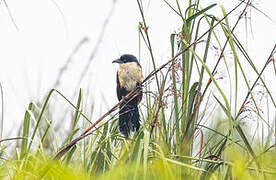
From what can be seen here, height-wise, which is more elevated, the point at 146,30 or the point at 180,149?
the point at 146,30

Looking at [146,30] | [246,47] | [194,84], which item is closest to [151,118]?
[194,84]

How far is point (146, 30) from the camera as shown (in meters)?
1.62

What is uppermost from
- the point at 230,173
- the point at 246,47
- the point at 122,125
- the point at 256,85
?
the point at 246,47

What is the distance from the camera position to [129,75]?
10.3 feet

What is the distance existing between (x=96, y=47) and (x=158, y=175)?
3.90 feet

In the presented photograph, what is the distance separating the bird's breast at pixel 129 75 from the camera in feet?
10.3

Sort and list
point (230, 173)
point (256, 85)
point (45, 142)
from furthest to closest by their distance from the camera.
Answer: point (45, 142) < point (256, 85) < point (230, 173)

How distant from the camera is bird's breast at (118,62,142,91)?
313 cm

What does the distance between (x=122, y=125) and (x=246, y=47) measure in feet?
2.50

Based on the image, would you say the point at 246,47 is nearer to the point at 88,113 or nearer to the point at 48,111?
the point at 88,113

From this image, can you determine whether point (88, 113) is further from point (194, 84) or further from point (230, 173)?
point (230, 173)

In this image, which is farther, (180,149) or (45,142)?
(45,142)

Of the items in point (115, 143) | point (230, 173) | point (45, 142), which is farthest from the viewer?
point (45, 142)

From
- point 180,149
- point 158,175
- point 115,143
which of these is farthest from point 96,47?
point 158,175
